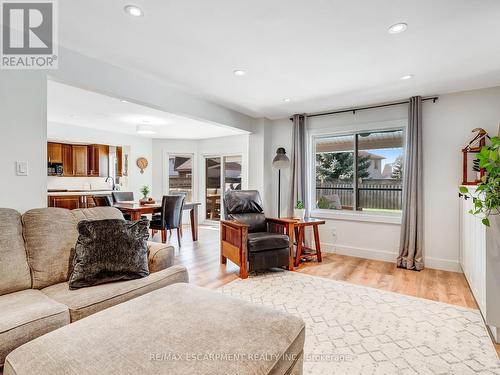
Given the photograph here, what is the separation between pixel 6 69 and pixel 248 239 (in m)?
2.78

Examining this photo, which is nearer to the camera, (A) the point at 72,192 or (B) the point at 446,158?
(B) the point at 446,158

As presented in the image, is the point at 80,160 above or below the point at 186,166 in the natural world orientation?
above

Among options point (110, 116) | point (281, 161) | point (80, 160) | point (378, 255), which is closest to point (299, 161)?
point (281, 161)

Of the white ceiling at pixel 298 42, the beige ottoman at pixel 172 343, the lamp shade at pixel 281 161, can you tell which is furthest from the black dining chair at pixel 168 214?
the beige ottoman at pixel 172 343

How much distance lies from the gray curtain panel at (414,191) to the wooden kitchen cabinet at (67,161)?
7485 millimetres

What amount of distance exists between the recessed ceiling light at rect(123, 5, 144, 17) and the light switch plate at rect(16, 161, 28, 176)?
1489 millimetres

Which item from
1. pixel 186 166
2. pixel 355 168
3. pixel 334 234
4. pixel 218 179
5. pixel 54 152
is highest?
pixel 54 152

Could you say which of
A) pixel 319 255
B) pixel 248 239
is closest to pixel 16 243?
pixel 248 239

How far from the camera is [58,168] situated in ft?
A: 21.5

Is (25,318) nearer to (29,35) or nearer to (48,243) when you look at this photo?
(48,243)

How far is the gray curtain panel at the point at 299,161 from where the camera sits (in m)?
4.61

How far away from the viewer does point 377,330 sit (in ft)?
7.02

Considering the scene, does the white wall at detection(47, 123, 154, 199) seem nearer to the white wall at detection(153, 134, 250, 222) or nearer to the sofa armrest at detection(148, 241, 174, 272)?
the white wall at detection(153, 134, 250, 222)

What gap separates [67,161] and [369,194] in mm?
7086
